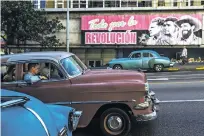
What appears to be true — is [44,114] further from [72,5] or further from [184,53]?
[72,5]

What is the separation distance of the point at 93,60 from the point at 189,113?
910 inches

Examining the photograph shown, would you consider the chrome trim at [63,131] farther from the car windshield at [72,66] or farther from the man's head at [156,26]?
the man's head at [156,26]

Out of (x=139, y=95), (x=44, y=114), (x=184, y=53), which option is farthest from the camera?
(x=184, y=53)

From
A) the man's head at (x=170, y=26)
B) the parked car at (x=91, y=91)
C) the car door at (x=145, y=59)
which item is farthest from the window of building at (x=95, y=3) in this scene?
the parked car at (x=91, y=91)

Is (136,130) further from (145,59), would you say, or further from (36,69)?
(145,59)

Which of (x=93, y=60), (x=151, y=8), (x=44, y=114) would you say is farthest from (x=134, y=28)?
(x=44, y=114)

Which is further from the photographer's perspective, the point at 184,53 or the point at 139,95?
the point at 184,53

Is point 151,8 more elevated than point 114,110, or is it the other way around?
point 151,8

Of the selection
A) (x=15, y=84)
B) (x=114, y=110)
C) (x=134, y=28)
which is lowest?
(x=114, y=110)

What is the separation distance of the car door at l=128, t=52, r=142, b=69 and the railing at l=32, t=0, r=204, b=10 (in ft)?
28.5

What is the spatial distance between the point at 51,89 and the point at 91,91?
73 centimetres

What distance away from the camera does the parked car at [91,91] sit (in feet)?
20.8

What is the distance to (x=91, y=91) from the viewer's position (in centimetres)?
633

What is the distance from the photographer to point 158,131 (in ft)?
22.6
